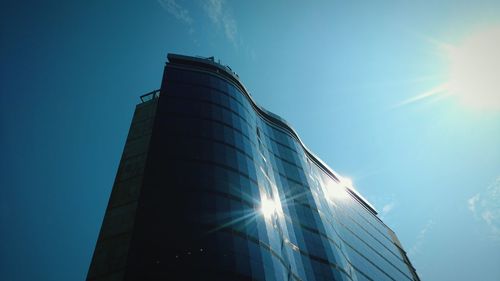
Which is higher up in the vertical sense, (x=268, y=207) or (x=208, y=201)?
(x=268, y=207)

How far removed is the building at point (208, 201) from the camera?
62.2 ft

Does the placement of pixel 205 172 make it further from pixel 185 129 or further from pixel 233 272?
pixel 233 272

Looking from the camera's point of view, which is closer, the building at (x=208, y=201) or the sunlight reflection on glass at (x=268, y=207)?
the building at (x=208, y=201)

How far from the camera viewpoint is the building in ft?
62.2

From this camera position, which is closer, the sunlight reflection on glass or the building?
the building

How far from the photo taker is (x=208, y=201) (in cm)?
2198

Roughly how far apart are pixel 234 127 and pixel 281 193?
9085mm

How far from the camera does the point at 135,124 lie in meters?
30.2

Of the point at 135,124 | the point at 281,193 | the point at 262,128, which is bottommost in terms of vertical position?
the point at 281,193

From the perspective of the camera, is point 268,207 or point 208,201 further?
point 268,207

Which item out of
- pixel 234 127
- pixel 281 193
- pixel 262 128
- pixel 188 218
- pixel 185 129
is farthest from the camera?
pixel 262 128

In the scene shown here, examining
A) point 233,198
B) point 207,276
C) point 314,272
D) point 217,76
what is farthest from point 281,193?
point 207,276

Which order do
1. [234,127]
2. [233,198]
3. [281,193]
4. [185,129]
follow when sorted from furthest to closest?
[281,193] < [234,127] < [185,129] < [233,198]

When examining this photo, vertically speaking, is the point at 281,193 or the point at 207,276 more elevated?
the point at 281,193
